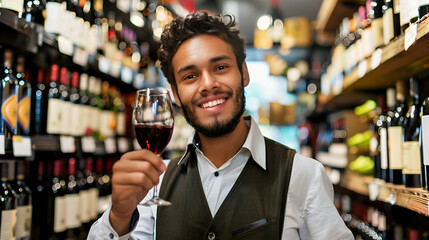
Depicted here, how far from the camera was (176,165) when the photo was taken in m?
1.48

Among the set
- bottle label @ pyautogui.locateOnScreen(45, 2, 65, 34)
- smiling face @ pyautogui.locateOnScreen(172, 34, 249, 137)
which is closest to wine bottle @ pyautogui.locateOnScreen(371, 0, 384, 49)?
smiling face @ pyautogui.locateOnScreen(172, 34, 249, 137)

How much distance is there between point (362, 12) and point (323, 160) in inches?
73.0

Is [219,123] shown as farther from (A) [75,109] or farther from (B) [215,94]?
(A) [75,109]

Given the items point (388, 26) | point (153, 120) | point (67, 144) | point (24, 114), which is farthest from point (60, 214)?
point (388, 26)

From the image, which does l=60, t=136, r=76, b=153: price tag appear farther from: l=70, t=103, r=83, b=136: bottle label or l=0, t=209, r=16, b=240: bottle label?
l=0, t=209, r=16, b=240: bottle label

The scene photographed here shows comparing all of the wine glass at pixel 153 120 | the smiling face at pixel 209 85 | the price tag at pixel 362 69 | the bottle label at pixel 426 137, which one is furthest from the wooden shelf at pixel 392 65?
the wine glass at pixel 153 120

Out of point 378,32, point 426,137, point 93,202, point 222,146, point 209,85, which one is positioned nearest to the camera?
point 426,137

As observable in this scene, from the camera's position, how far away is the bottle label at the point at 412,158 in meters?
1.47

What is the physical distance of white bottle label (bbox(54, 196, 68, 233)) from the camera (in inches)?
81.9

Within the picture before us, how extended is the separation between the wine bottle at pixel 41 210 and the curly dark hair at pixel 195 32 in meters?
1.06

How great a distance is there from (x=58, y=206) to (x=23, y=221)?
16.7 inches

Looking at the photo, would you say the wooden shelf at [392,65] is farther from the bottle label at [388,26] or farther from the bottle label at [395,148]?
the bottle label at [395,148]

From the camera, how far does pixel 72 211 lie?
2.19 metres

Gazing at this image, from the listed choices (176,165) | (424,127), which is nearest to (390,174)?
(424,127)
